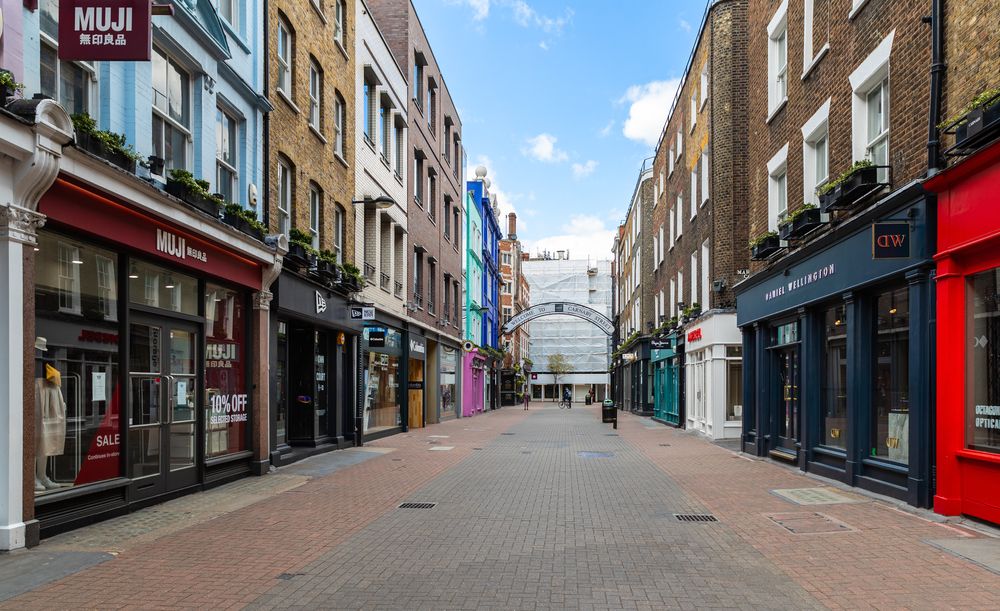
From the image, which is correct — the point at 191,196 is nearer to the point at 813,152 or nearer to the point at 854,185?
the point at 854,185

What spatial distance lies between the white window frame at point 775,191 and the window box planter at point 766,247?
22.3 inches

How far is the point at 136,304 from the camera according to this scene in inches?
384

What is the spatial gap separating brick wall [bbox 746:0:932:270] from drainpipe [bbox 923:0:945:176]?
23 centimetres

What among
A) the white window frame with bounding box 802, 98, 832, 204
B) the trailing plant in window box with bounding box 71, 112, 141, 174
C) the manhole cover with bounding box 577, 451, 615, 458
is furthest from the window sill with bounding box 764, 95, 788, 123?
the trailing plant in window box with bounding box 71, 112, 141, 174

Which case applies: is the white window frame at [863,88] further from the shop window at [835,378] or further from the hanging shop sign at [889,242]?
the shop window at [835,378]

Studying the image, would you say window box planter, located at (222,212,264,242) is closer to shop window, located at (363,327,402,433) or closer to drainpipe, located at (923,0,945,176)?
shop window, located at (363,327,402,433)

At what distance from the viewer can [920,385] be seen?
962cm

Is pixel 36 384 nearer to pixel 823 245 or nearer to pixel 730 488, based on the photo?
pixel 730 488

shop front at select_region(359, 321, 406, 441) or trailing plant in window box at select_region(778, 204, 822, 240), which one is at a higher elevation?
trailing plant in window box at select_region(778, 204, 822, 240)

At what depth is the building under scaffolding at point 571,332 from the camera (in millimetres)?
96000

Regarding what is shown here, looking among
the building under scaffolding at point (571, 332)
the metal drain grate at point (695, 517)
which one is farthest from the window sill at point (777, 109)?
the building under scaffolding at point (571, 332)

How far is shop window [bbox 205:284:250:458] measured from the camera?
12008mm

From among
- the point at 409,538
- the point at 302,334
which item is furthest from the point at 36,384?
the point at 302,334

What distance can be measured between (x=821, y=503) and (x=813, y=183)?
613 centimetres
